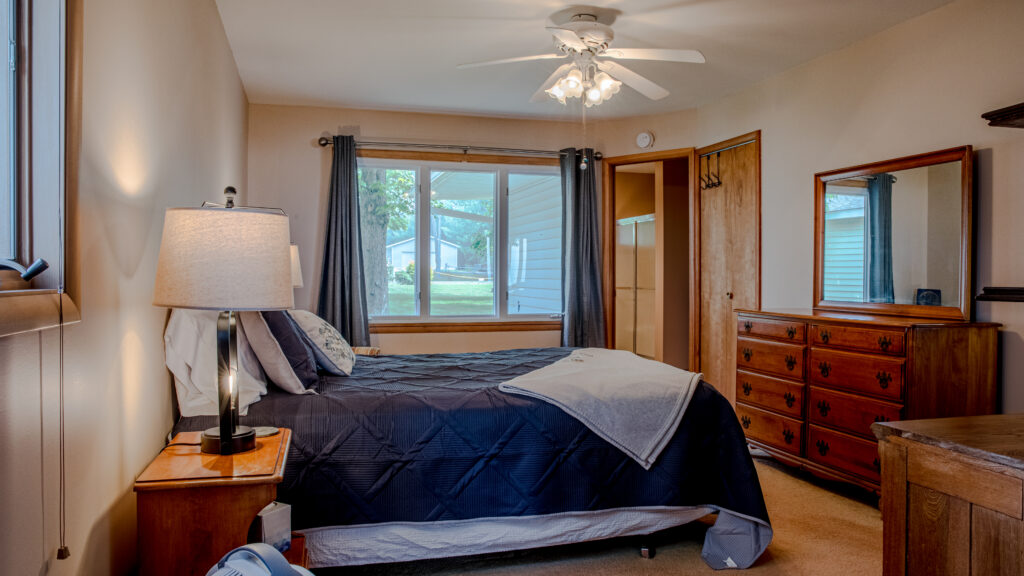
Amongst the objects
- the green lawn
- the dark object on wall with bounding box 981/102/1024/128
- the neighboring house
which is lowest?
the green lawn

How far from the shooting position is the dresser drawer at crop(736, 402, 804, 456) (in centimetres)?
329

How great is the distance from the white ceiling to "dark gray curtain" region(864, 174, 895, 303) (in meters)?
0.88

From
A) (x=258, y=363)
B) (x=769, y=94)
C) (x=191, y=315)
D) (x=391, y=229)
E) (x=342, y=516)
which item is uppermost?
(x=769, y=94)

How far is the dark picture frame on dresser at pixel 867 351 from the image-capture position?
269cm

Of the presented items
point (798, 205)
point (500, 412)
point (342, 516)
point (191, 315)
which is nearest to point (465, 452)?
point (500, 412)

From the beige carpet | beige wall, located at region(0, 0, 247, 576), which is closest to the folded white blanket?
the beige carpet

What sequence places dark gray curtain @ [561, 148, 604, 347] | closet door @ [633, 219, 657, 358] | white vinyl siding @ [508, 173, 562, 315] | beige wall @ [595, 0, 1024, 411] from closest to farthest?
beige wall @ [595, 0, 1024, 411] → dark gray curtain @ [561, 148, 604, 347] → white vinyl siding @ [508, 173, 562, 315] → closet door @ [633, 219, 657, 358]

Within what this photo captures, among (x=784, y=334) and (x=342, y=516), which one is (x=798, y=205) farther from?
(x=342, y=516)

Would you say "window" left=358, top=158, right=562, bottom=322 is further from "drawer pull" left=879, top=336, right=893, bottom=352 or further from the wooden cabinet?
the wooden cabinet

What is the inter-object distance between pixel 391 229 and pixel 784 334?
3057 mm

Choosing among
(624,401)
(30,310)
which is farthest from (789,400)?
(30,310)

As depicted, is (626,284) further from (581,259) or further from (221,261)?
(221,261)

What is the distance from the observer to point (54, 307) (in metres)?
1.14

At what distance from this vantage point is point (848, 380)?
117 inches
